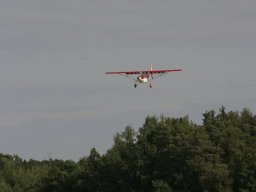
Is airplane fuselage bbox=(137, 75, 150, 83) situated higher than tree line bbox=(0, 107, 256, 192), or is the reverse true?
airplane fuselage bbox=(137, 75, 150, 83)

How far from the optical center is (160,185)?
112 metres

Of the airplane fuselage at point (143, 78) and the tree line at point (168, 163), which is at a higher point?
the airplane fuselage at point (143, 78)

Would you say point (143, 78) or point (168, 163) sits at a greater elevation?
point (143, 78)

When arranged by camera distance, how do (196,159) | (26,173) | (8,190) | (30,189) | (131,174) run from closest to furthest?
(196,159) → (131,174) → (30,189) → (8,190) → (26,173)

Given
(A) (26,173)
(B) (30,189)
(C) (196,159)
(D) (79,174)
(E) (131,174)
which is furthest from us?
(A) (26,173)

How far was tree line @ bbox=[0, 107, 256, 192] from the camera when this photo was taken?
109450 millimetres

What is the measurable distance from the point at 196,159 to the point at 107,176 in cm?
1740

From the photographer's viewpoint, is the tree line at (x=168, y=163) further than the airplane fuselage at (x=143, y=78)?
Yes

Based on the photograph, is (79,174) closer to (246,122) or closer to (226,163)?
(226,163)

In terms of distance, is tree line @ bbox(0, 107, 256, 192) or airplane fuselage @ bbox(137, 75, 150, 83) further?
tree line @ bbox(0, 107, 256, 192)

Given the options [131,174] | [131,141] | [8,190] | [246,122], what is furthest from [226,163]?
[8,190]

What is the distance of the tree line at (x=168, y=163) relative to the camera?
109 meters

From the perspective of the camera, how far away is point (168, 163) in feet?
382

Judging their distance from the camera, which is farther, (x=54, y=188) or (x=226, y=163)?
(x=54, y=188)
